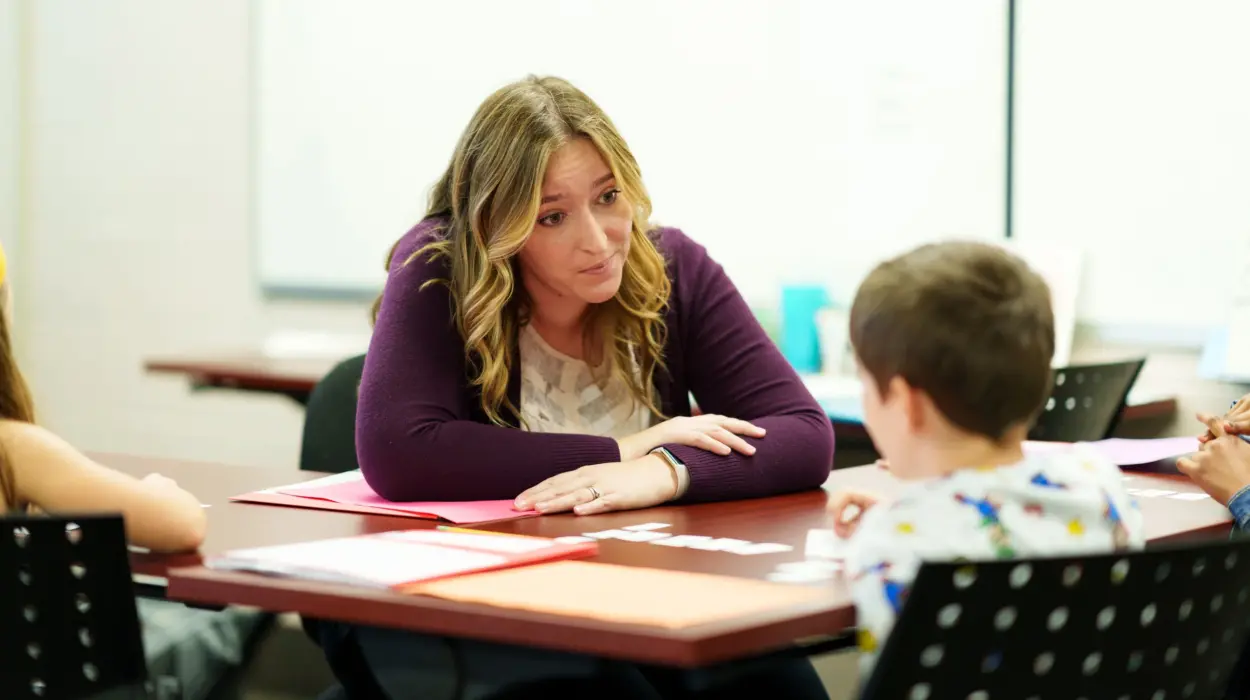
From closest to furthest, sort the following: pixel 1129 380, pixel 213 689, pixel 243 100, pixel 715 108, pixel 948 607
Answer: pixel 948 607 → pixel 213 689 → pixel 1129 380 → pixel 715 108 → pixel 243 100

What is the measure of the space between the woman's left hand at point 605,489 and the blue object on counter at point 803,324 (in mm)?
1785

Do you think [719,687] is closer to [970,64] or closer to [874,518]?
[874,518]

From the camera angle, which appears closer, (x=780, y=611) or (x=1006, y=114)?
(x=780, y=611)

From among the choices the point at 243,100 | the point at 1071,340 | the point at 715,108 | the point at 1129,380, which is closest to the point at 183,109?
the point at 243,100

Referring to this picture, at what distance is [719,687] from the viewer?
5.53 ft

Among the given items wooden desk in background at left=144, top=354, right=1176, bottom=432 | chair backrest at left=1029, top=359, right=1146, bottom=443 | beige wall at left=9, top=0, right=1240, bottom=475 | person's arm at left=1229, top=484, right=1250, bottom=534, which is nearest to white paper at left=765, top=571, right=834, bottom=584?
person's arm at left=1229, top=484, right=1250, bottom=534

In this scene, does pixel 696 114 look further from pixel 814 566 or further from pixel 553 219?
pixel 814 566

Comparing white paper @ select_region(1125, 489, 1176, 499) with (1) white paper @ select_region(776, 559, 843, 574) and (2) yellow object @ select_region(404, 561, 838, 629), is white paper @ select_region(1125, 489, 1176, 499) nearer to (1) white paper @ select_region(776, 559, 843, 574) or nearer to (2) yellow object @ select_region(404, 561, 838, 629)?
(1) white paper @ select_region(776, 559, 843, 574)

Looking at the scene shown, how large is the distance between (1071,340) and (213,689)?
199cm

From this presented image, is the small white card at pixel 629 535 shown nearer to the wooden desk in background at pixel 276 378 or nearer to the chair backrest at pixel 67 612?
the chair backrest at pixel 67 612

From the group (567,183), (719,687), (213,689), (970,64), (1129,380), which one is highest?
(970,64)

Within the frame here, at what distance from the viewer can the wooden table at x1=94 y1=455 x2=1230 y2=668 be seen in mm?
1127

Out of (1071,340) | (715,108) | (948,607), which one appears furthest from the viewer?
(715,108)

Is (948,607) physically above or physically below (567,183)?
below
